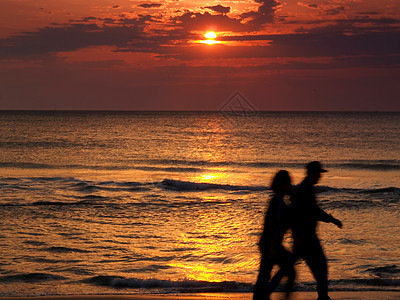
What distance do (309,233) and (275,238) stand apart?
1.77ft

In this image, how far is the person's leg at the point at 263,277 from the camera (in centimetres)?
592

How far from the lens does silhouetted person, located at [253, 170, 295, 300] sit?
5.84 meters

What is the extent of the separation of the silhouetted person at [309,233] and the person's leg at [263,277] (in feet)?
1.42

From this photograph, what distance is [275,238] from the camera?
5.85 meters

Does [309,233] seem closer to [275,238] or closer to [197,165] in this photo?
[275,238]

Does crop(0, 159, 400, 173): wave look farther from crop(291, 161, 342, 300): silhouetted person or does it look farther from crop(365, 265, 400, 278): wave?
crop(291, 161, 342, 300): silhouetted person

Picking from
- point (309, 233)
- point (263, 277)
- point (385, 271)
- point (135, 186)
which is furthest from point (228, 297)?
point (135, 186)

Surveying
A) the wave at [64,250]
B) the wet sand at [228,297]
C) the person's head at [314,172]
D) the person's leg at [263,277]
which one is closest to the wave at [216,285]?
the wet sand at [228,297]

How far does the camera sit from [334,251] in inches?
416

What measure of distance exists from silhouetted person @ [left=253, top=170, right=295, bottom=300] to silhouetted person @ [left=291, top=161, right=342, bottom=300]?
19 centimetres

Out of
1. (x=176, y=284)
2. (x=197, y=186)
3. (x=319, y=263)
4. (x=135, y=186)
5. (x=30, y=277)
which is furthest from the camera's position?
(x=197, y=186)

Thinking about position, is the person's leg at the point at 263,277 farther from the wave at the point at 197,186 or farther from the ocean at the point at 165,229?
the wave at the point at 197,186

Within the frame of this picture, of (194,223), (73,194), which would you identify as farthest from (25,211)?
(194,223)

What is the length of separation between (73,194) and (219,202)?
5914 mm
